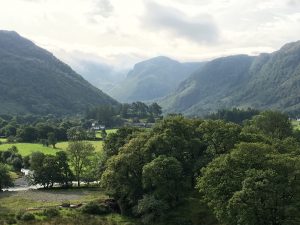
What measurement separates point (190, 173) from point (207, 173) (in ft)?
58.8

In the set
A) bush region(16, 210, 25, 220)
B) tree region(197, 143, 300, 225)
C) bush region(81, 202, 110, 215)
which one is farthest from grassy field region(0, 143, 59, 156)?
tree region(197, 143, 300, 225)

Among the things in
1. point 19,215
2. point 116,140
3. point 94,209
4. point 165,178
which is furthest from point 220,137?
point 19,215

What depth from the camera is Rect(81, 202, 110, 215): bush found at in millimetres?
70312

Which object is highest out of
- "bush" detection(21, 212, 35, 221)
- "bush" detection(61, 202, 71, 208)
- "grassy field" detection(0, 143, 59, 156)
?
"grassy field" detection(0, 143, 59, 156)

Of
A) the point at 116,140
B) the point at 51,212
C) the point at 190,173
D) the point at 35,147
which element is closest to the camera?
the point at 51,212

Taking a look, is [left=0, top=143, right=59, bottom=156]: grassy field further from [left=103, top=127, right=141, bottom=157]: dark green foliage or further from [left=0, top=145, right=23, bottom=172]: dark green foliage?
[left=103, top=127, right=141, bottom=157]: dark green foliage

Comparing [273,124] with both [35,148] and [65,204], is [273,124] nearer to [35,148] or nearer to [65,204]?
[65,204]

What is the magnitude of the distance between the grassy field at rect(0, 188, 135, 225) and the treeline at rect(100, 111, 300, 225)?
5628 millimetres

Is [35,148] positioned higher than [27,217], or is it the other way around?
[35,148]

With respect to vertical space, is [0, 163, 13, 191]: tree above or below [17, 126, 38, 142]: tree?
below

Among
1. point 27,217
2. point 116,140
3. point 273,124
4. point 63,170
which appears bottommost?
point 27,217

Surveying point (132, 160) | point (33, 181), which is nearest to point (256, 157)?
point (132, 160)

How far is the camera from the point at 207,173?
56719mm

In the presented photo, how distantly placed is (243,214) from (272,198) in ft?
12.9
